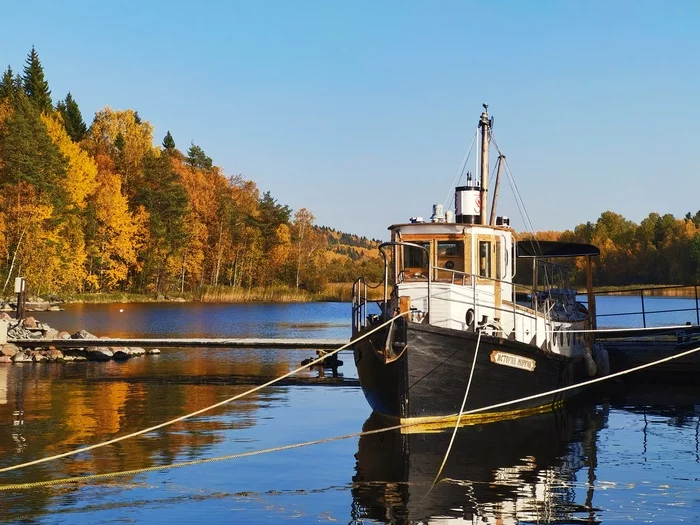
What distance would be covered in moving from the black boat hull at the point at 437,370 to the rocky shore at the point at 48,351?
18405mm

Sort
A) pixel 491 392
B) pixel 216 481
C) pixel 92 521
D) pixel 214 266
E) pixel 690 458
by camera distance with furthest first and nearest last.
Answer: pixel 214 266, pixel 491 392, pixel 690 458, pixel 216 481, pixel 92 521

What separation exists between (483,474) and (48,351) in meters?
24.3

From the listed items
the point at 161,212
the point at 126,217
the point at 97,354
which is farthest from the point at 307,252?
the point at 97,354

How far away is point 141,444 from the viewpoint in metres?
18.0

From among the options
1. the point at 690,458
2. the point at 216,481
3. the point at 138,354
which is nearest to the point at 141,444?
the point at 216,481

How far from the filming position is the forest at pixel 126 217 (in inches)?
3019

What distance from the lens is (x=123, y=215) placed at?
3595 inches

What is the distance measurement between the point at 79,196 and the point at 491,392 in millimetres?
70663

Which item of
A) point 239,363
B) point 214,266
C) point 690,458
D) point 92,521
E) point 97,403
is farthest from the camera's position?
point 214,266

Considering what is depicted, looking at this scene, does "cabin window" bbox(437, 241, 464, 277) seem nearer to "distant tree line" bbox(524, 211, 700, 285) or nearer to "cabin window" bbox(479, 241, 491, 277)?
"cabin window" bbox(479, 241, 491, 277)

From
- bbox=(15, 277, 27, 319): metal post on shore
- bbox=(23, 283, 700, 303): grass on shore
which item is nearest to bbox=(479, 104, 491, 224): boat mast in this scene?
bbox=(15, 277, 27, 319): metal post on shore

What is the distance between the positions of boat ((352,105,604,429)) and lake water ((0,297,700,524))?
0.73 metres

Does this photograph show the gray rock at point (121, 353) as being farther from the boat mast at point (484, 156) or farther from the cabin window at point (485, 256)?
the cabin window at point (485, 256)

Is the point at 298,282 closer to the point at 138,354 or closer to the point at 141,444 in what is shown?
the point at 138,354
